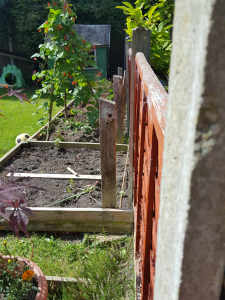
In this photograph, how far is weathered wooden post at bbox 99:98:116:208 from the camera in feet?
7.63

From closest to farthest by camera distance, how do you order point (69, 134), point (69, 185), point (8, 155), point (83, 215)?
point (83, 215), point (69, 185), point (8, 155), point (69, 134)

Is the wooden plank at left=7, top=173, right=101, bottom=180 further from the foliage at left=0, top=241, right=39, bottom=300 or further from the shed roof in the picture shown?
the shed roof

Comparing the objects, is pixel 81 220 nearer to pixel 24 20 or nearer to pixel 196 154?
pixel 196 154

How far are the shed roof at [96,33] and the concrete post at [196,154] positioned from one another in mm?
14064

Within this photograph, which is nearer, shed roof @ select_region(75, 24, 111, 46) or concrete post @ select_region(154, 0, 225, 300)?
concrete post @ select_region(154, 0, 225, 300)

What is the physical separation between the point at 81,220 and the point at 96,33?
42.5ft

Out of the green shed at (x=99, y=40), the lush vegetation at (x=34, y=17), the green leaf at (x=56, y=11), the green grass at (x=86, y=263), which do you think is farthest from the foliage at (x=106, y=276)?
the lush vegetation at (x=34, y=17)

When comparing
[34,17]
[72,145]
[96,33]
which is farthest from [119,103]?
[34,17]

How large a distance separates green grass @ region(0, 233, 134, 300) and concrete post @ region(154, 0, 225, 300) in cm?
162

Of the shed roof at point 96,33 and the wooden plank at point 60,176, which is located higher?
the shed roof at point 96,33

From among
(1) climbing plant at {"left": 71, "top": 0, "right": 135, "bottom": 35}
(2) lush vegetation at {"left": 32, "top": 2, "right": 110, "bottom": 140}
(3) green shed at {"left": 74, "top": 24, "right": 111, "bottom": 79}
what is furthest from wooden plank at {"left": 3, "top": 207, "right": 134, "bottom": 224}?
(1) climbing plant at {"left": 71, "top": 0, "right": 135, "bottom": 35}

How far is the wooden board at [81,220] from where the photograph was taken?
8.89 ft

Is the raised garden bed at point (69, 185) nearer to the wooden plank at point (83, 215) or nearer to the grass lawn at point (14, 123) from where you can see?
the wooden plank at point (83, 215)

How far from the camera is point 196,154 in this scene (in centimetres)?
31
